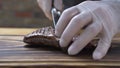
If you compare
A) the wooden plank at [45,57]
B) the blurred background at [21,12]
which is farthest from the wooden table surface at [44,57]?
the blurred background at [21,12]

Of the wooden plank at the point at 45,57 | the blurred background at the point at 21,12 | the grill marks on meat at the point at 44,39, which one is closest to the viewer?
the wooden plank at the point at 45,57

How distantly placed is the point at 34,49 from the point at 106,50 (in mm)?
198

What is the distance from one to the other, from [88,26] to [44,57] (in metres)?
0.13

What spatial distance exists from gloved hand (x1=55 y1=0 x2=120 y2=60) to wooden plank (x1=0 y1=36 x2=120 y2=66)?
2 cm

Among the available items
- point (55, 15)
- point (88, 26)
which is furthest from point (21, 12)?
point (88, 26)

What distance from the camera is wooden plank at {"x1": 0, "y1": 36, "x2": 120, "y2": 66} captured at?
0.68 m

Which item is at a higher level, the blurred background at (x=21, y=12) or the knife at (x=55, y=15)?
the knife at (x=55, y=15)

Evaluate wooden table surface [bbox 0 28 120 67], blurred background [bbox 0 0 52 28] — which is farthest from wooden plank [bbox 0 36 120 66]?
blurred background [bbox 0 0 52 28]

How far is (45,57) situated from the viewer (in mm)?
729

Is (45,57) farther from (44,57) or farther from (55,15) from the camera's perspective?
(55,15)

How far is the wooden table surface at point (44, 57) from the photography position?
0.68 metres

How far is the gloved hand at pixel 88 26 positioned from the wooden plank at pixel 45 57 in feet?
0.08

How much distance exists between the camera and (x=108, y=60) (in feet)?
2.35

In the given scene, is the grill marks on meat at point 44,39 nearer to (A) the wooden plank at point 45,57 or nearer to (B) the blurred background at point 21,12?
(A) the wooden plank at point 45,57
